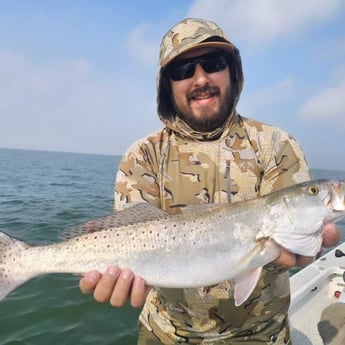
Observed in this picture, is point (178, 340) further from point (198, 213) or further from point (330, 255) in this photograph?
point (330, 255)

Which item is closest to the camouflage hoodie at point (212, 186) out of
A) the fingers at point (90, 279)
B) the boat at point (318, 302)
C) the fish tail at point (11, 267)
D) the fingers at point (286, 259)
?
the fingers at point (286, 259)

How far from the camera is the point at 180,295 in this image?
3.53m

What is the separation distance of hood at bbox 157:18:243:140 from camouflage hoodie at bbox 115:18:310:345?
16 millimetres

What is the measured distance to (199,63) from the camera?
405 cm

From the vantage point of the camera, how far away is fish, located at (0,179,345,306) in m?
3.19

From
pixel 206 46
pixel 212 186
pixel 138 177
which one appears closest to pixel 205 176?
pixel 212 186

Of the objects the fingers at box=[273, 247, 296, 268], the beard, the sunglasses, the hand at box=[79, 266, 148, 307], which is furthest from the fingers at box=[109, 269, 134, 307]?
the sunglasses

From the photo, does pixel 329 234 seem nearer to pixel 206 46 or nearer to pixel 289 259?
pixel 289 259

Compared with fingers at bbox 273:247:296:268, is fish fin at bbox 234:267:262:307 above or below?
below

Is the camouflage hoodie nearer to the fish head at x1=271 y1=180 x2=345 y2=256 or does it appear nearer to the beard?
the beard

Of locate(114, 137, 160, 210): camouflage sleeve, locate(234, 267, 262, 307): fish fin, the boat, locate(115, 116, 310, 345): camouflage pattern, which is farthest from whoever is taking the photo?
the boat

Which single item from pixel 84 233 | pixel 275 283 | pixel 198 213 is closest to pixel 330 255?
pixel 275 283

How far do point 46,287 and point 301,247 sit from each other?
836 centimetres

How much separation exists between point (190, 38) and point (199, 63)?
30 cm
